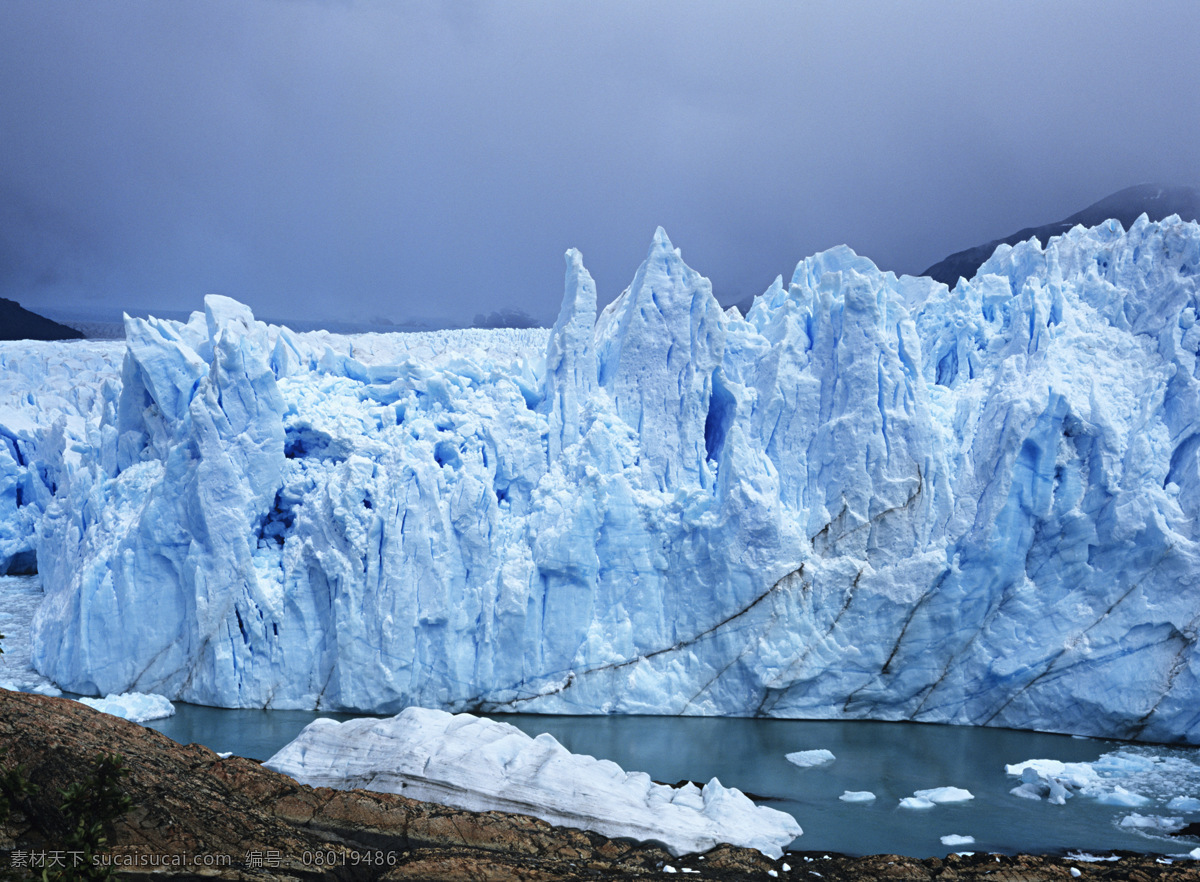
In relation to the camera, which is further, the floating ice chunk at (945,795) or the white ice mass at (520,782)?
the floating ice chunk at (945,795)

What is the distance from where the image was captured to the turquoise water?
840 centimetres

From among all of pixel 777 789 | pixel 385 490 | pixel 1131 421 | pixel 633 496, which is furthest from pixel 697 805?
pixel 1131 421

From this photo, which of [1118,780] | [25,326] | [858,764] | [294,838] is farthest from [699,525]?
[25,326]

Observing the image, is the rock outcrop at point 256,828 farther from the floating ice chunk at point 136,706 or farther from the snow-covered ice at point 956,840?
the floating ice chunk at point 136,706

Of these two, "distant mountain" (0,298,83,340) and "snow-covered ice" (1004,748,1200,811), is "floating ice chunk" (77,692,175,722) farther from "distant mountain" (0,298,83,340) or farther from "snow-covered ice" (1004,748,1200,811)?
"distant mountain" (0,298,83,340)

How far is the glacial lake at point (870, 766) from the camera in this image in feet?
27.6

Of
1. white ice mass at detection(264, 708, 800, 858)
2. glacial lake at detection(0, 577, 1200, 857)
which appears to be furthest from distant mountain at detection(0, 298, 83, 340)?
white ice mass at detection(264, 708, 800, 858)

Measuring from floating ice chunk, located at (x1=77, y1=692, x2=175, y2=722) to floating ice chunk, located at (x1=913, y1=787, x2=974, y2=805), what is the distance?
865 cm

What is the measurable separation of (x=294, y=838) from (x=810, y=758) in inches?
235

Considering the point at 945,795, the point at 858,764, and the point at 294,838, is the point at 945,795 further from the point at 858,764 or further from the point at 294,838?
the point at 294,838

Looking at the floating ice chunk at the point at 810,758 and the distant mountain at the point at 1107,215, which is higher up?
the distant mountain at the point at 1107,215

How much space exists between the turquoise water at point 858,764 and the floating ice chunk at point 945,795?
0.34 ft

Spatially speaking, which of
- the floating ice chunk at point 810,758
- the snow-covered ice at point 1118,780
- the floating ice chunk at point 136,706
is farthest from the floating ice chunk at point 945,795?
the floating ice chunk at point 136,706

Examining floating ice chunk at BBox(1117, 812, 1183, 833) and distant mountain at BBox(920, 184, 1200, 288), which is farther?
distant mountain at BBox(920, 184, 1200, 288)
